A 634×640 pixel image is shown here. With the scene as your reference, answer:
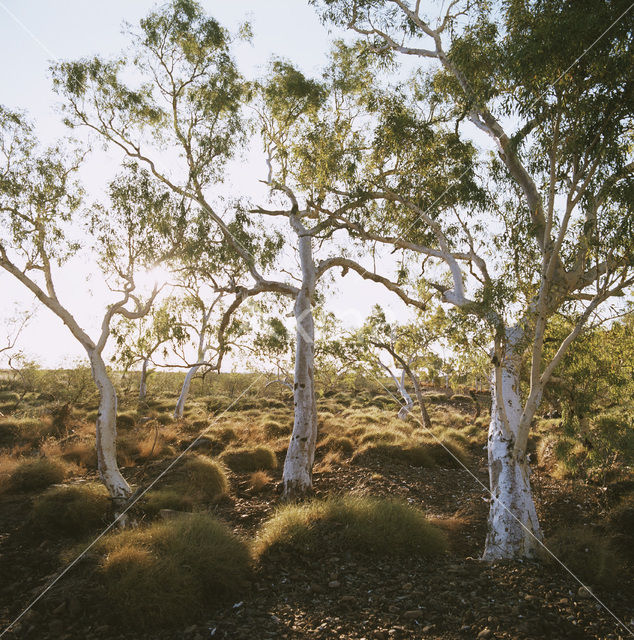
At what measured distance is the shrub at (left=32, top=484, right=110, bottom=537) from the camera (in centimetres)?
775

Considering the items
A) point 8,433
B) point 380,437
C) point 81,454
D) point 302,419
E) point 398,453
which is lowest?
point 81,454

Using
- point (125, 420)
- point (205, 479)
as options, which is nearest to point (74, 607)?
point (205, 479)

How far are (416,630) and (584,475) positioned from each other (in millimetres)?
8311

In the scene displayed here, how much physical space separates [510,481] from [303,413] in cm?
477

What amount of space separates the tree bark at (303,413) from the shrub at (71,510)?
3.74m

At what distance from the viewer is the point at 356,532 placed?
6672 mm

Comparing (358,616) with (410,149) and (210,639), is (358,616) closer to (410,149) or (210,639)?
(210,639)

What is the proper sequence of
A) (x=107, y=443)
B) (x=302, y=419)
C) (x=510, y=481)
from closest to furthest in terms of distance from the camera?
(x=510, y=481) < (x=107, y=443) < (x=302, y=419)

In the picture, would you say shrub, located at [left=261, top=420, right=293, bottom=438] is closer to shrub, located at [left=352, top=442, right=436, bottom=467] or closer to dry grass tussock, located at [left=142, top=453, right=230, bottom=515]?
shrub, located at [left=352, top=442, right=436, bottom=467]

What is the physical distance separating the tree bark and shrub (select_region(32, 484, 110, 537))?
12.3 ft

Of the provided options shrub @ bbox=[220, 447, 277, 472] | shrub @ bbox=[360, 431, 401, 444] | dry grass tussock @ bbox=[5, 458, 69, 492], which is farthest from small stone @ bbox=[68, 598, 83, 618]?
shrub @ bbox=[360, 431, 401, 444]

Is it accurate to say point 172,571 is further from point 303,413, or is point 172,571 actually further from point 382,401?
point 382,401

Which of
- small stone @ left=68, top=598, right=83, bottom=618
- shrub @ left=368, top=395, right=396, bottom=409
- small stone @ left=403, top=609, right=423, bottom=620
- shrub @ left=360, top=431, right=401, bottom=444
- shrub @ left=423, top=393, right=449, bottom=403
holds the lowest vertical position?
small stone @ left=68, top=598, right=83, bottom=618

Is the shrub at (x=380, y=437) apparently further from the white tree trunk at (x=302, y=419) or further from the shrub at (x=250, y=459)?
the white tree trunk at (x=302, y=419)
